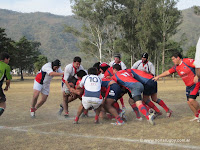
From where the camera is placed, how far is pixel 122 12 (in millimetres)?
45875

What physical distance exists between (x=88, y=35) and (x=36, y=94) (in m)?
41.8

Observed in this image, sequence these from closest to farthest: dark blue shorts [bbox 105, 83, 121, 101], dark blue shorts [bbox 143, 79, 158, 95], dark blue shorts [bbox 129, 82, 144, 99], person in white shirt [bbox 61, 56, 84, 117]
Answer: dark blue shorts [bbox 129, 82, 144, 99], dark blue shorts [bbox 105, 83, 121, 101], dark blue shorts [bbox 143, 79, 158, 95], person in white shirt [bbox 61, 56, 84, 117]

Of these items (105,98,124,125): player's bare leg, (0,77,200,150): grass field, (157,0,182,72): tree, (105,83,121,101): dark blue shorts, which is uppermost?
(157,0,182,72): tree

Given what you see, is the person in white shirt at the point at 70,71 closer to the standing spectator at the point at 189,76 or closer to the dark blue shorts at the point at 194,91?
the standing spectator at the point at 189,76

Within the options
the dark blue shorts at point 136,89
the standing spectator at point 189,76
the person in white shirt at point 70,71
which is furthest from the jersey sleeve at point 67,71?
the standing spectator at point 189,76

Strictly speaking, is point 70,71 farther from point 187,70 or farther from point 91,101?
point 187,70

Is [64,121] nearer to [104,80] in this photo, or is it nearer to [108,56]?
[104,80]

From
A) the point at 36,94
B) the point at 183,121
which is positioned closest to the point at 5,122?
the point at 36,94

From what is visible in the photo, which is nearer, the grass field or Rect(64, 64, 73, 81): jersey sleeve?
the grass field

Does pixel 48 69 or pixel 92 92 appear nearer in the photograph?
pixel 92 92

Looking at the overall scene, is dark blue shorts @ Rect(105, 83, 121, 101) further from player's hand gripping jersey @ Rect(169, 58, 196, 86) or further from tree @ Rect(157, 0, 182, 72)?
tree @ Rect(157, 0, 182, 72)

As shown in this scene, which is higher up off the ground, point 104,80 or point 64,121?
point 104,80

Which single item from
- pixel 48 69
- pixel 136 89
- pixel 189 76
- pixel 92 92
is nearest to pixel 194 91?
pixel 189 76

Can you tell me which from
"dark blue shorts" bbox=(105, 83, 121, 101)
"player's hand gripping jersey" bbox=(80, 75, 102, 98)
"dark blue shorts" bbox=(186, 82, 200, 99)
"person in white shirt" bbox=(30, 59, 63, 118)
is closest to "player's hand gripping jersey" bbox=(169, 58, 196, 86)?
"dark blue shorts" bbox=(186, 82, 200, 99)
